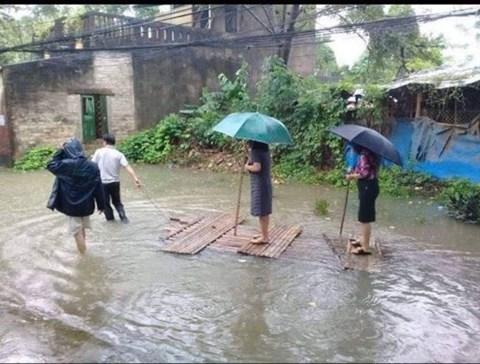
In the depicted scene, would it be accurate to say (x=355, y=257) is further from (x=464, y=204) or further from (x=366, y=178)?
(x=464, y=204)

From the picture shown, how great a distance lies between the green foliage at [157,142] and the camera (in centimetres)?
1543

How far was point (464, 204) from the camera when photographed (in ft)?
27.2

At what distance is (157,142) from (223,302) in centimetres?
1152

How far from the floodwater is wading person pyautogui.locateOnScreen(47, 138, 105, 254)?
2.03 ft

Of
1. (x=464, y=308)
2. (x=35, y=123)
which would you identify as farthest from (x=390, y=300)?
(x=35, y=123)

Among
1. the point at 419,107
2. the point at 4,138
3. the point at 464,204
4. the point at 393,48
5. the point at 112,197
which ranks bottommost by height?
the point at 464,204

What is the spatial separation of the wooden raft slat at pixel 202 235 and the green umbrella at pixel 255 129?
1.60 metres

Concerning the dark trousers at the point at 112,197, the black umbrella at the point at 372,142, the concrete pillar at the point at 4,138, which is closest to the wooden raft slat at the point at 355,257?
the black umbrella at the point at 372,142

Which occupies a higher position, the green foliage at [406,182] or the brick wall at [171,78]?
the brick wall at [171,78]

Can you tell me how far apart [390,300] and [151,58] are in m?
14.0

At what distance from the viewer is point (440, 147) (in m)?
10.9

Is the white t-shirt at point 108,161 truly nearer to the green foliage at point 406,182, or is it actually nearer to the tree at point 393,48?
the green foliage at point 406,182

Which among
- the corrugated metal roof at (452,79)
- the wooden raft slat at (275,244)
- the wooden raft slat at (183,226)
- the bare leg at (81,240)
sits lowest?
the wooden raft slat at (183,226)

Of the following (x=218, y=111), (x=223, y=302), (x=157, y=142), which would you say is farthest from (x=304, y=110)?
(x=223, y=302)
